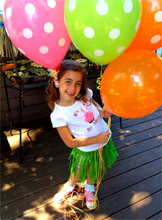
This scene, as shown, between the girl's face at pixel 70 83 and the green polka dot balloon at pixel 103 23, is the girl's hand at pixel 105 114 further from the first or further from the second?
the green polka dot balloon at pixel 103 23

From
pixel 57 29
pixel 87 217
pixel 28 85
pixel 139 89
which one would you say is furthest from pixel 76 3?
pixel 87 217

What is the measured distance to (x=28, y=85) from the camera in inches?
70.9

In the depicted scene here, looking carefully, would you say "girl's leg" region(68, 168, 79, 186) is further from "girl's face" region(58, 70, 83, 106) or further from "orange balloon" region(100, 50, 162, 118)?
"orange balloon" region(100, 50, 162, 118)

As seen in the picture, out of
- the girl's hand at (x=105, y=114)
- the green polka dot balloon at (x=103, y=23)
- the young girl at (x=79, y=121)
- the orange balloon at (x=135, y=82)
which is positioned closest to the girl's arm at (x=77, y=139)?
the young girl at (x=79, y=121)

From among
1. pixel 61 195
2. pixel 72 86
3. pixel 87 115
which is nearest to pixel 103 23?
pixel 72 86

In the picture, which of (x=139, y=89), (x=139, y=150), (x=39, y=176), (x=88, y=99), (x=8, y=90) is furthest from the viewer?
(x=8, y=90)

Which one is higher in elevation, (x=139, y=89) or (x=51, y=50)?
(x=51, y=50)

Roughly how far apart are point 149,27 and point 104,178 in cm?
125

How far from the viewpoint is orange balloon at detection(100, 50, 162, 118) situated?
2.97ft

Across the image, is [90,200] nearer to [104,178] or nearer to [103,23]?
[104,178]

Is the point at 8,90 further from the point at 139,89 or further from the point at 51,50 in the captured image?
the point at 139,89

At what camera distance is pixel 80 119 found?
1279 mm

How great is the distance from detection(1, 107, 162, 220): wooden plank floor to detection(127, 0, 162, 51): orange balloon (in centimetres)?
112

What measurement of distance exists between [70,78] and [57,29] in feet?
1.02
